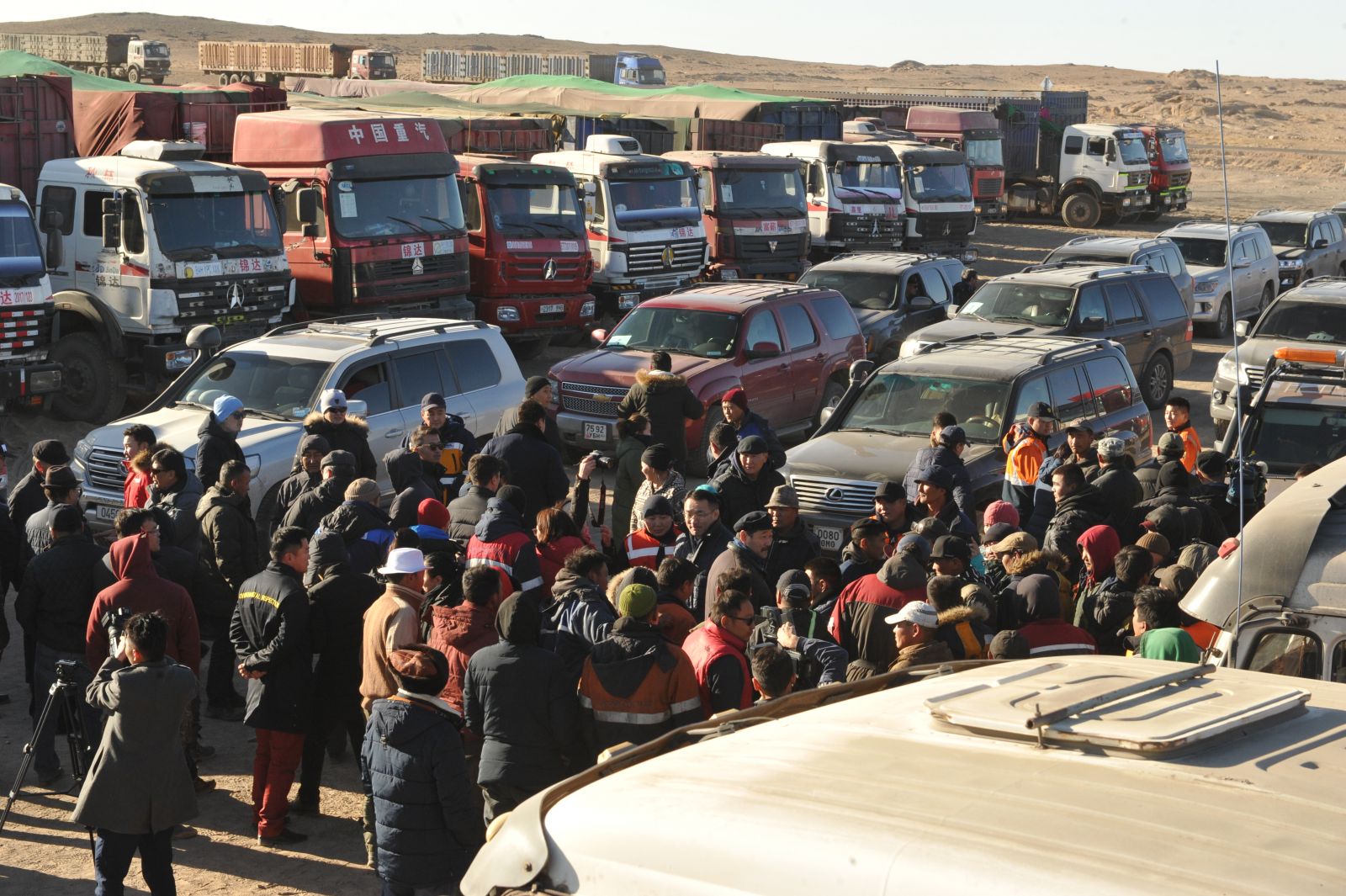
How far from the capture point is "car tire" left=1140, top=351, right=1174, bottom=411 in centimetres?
1884

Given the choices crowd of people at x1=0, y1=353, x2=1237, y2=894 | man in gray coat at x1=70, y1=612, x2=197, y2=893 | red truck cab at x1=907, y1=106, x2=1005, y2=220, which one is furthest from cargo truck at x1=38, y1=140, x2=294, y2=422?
red truck cab at x1=907, y1=106, x2=1005, y2=220

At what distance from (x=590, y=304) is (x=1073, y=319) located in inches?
267

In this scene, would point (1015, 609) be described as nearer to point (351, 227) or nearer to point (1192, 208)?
point (351, 227)

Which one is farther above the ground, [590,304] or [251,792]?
[590,304]

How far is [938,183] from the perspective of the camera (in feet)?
98.3

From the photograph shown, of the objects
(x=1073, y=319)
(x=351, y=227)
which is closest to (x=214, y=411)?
(x=351, y=227)

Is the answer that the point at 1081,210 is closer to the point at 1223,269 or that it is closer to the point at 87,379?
the point at 1223,269

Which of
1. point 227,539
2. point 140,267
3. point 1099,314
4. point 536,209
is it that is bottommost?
point 227,539

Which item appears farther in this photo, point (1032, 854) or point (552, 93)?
point (552, 93)

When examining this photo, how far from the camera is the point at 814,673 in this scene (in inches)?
270

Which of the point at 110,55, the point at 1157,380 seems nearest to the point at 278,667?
the point at 1157,380

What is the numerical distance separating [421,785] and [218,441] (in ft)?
17.8

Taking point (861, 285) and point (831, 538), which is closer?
point (831, 538)

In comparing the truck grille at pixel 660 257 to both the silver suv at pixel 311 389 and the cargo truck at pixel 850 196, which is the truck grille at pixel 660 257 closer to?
the cargo truck at pixel 850 196
